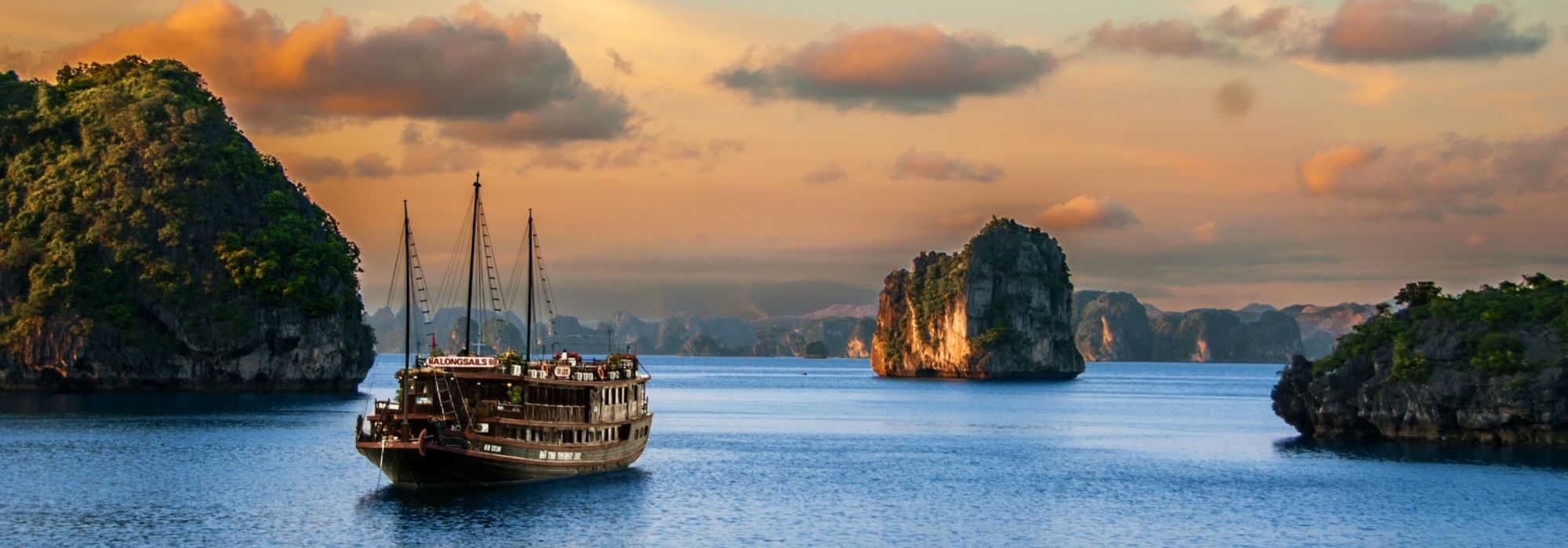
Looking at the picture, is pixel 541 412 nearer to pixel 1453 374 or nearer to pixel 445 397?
pixel 445 397

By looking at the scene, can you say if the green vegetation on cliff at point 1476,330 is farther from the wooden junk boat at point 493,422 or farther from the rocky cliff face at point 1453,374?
the wooden junk boat at point 493,422

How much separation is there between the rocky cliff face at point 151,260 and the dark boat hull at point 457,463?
90.7 m

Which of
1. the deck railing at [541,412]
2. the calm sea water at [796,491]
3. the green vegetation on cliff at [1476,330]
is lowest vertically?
the calm sea water at [796,491]

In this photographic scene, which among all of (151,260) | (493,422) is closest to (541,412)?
(493,422)

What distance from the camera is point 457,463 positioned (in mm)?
70688

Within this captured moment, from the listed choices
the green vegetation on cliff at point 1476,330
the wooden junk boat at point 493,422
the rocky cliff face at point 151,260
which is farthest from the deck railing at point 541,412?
the rocky cliff face at point 151,260

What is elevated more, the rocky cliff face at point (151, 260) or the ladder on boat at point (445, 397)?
the rocky cliff face at point (151, 260)

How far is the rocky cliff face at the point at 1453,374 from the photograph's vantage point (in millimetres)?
92875

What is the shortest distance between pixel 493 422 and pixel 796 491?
50.2 ft

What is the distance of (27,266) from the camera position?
15350cm

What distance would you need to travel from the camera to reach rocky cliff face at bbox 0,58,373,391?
495 ft

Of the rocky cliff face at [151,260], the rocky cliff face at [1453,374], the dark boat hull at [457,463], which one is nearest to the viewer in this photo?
the dark boat hull at [457,463]

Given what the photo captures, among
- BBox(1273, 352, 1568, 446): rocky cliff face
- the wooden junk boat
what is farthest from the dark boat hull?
BBox(1273, 352, 1568, 446): rocky cliff face

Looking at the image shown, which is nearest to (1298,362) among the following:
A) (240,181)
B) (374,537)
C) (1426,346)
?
(1426,346)
